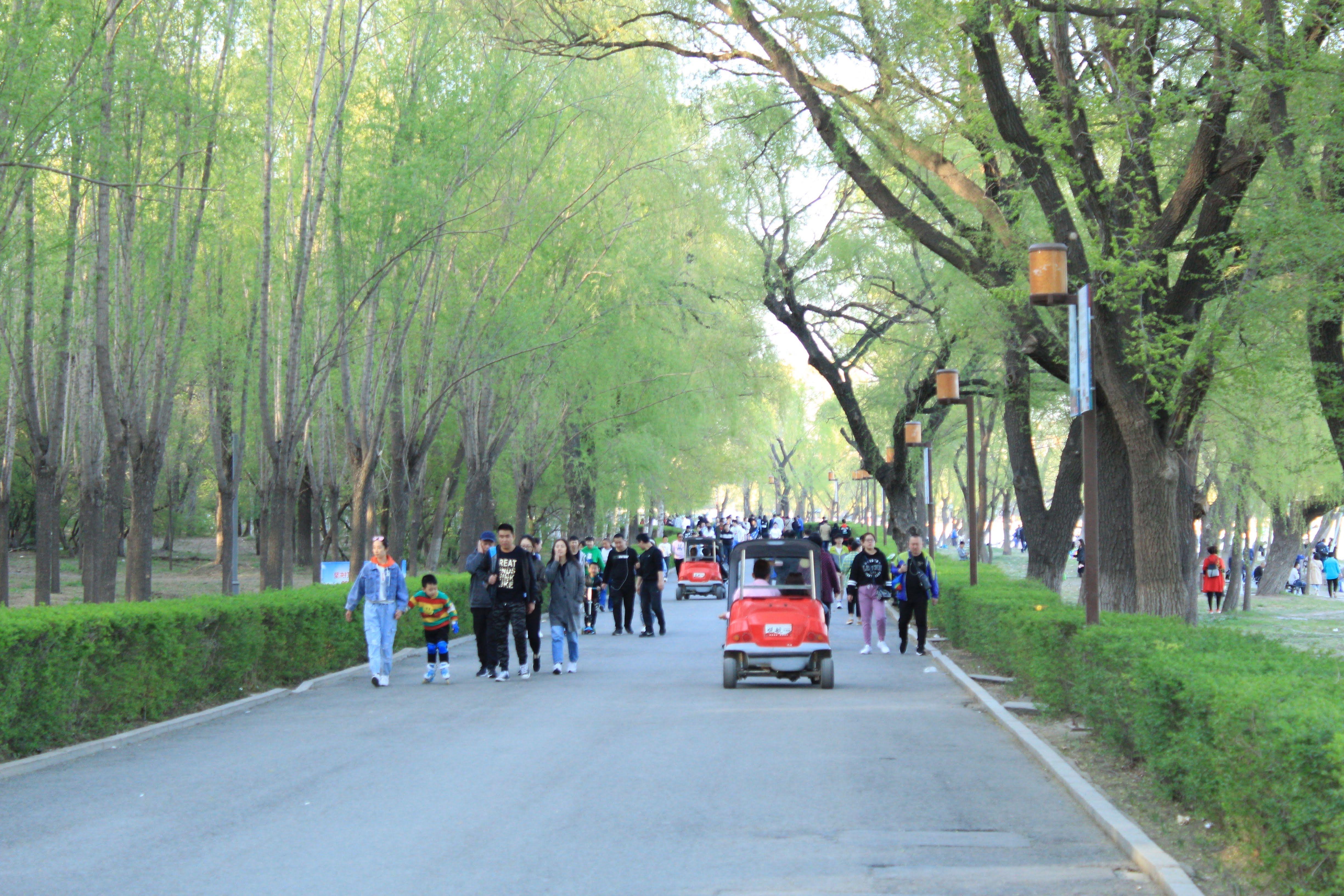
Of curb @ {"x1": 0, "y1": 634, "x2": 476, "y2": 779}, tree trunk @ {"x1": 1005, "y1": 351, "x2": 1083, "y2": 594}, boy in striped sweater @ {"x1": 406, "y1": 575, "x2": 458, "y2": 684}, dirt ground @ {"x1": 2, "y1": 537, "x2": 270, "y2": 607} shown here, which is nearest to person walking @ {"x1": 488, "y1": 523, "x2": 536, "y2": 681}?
boy in striped sweater @ {"x1": 406, "y1": 575, "x2": 458, "y2": 684}

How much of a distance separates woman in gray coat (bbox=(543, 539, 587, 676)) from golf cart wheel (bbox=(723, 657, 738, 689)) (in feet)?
9.47

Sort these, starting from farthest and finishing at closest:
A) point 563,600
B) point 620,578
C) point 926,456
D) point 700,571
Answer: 1. point 700,571
2. point 926,456
3. point 620,578
4. point 563,600

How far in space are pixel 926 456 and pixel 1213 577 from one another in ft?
41.6

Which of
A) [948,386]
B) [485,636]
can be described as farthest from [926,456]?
[485,636]

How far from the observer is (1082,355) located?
12.0 meters

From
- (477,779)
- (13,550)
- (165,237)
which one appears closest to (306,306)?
(165,237)

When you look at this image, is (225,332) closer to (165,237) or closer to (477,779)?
(165,237)

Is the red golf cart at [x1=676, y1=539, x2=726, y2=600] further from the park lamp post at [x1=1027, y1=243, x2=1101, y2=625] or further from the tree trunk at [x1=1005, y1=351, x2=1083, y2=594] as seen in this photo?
the park lamp post at [x1=1027, y1=243, x2=1101, y2=625]

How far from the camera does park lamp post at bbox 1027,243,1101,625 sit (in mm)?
12016

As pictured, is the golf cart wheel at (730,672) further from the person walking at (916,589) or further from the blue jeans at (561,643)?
the person walking at (916,589)

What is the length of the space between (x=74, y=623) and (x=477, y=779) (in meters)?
4.00

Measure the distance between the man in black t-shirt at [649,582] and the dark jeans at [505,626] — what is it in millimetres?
7645

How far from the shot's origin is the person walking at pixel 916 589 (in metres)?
19.6

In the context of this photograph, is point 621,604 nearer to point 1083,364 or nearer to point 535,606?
point 535,606
